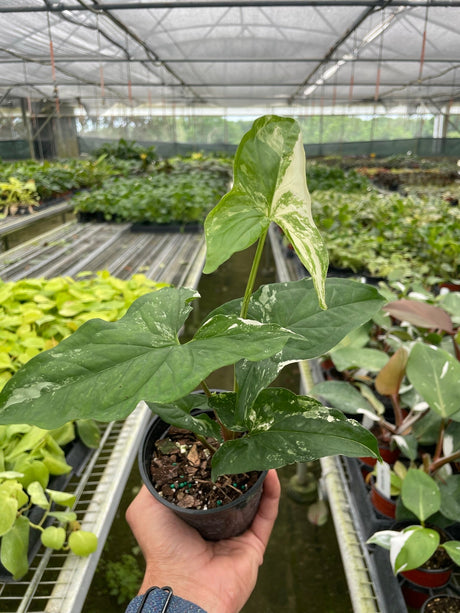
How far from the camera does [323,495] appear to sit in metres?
1.94

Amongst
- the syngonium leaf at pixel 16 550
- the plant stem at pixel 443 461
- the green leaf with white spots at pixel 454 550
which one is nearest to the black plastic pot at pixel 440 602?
the green leaf with white spots at pixel 454 550

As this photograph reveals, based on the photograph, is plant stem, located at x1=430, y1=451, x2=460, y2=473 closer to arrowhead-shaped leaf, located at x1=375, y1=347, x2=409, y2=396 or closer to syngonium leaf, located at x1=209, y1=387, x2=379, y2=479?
arrowhead-shaped leaf, located at x1=375, y1=347, x2=409, y2=396

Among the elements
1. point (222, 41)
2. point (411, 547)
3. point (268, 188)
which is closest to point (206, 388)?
point (268, 188)

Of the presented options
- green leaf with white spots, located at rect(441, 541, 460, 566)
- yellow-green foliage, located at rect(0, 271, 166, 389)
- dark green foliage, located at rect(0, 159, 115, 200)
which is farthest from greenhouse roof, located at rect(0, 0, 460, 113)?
green leaf with white spots, located at rect(441, 541, 460, 566)

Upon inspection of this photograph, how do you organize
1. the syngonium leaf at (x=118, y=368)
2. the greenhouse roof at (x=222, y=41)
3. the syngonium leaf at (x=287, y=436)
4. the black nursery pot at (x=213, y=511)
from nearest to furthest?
the syngonium leaf at (x=118, y=368)
the syngonium leaf at (x=287, y=436)
the black nursery pot at (x=213, y=511)
the greenhouse roof at (x=222, y=41)

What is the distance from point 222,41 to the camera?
26.2 ft

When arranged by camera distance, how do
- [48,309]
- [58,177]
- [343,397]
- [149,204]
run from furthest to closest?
[58,177]
[149,204]
[48,309]
[343,397]

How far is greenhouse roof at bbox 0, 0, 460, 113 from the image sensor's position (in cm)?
559

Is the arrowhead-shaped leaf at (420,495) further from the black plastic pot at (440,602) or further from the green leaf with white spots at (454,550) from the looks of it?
the black plastic pot at (440,602)

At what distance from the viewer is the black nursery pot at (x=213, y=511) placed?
2.26 ft

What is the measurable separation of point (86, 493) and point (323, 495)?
1131mm

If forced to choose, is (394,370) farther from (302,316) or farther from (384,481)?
(302,316)

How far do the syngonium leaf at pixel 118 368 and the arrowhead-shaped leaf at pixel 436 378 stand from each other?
62 centimetres

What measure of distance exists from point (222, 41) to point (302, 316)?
868cm
